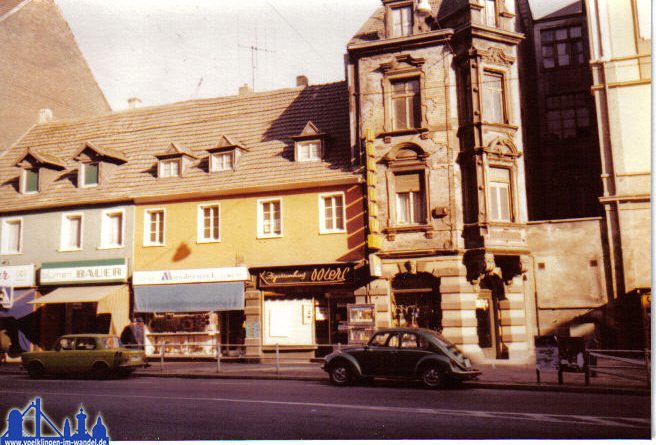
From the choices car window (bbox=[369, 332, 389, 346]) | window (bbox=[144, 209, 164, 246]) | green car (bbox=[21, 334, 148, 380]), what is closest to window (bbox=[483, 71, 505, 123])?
car window (bbox=[369, 332, 389, 346])

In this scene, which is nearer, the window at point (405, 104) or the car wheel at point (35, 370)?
the car wheel at point (35, 370)

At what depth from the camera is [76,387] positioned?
52.2ft

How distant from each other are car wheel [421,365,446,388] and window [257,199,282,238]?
9888 millimetres

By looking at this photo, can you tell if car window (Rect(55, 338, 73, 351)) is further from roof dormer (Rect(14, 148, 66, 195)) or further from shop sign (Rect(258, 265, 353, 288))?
roof dormer (Rect(14, 148, 66, 195))

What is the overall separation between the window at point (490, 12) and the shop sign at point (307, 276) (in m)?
10.6

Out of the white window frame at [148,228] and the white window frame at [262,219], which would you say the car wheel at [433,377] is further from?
the white window frame at [148,228]

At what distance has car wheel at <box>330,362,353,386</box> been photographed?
15398 millimetres

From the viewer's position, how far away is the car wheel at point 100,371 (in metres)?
18.4

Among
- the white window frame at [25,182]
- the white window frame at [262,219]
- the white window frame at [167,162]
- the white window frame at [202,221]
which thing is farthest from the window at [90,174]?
the white window frame at [262,219]

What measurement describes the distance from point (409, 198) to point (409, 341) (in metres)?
7.40

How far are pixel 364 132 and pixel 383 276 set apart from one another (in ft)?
18.1

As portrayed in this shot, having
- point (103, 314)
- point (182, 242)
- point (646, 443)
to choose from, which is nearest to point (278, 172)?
point (182, 242)

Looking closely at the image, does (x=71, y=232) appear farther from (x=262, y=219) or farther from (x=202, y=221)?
(x=262, y=219)

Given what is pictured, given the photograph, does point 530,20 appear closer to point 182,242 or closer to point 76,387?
point 182,242
